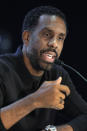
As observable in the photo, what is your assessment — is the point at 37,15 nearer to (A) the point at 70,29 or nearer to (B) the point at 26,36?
(B) the point at 26,36

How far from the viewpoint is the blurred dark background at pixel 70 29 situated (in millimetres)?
2160

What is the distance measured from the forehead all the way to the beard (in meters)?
0.16

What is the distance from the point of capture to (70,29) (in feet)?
7.32

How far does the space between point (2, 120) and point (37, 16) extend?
2.15 ft

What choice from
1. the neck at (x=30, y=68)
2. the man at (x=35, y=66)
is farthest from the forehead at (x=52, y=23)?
the neck at (x=30, y=68)

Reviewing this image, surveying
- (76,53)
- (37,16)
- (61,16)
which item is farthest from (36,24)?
(76,53)

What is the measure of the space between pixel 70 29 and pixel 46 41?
106cm

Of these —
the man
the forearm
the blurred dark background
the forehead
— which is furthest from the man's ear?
the blurred dark background

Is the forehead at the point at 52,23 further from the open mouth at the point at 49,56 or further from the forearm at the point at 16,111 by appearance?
the forearm at the point at 16,111

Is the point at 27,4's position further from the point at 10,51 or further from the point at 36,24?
the point at 36,24

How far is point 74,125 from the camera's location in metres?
1.26

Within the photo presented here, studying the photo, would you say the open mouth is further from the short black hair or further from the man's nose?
the short black hair

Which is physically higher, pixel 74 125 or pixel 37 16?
pixel 37 16

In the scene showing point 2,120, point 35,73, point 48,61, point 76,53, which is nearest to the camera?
point 2,120
